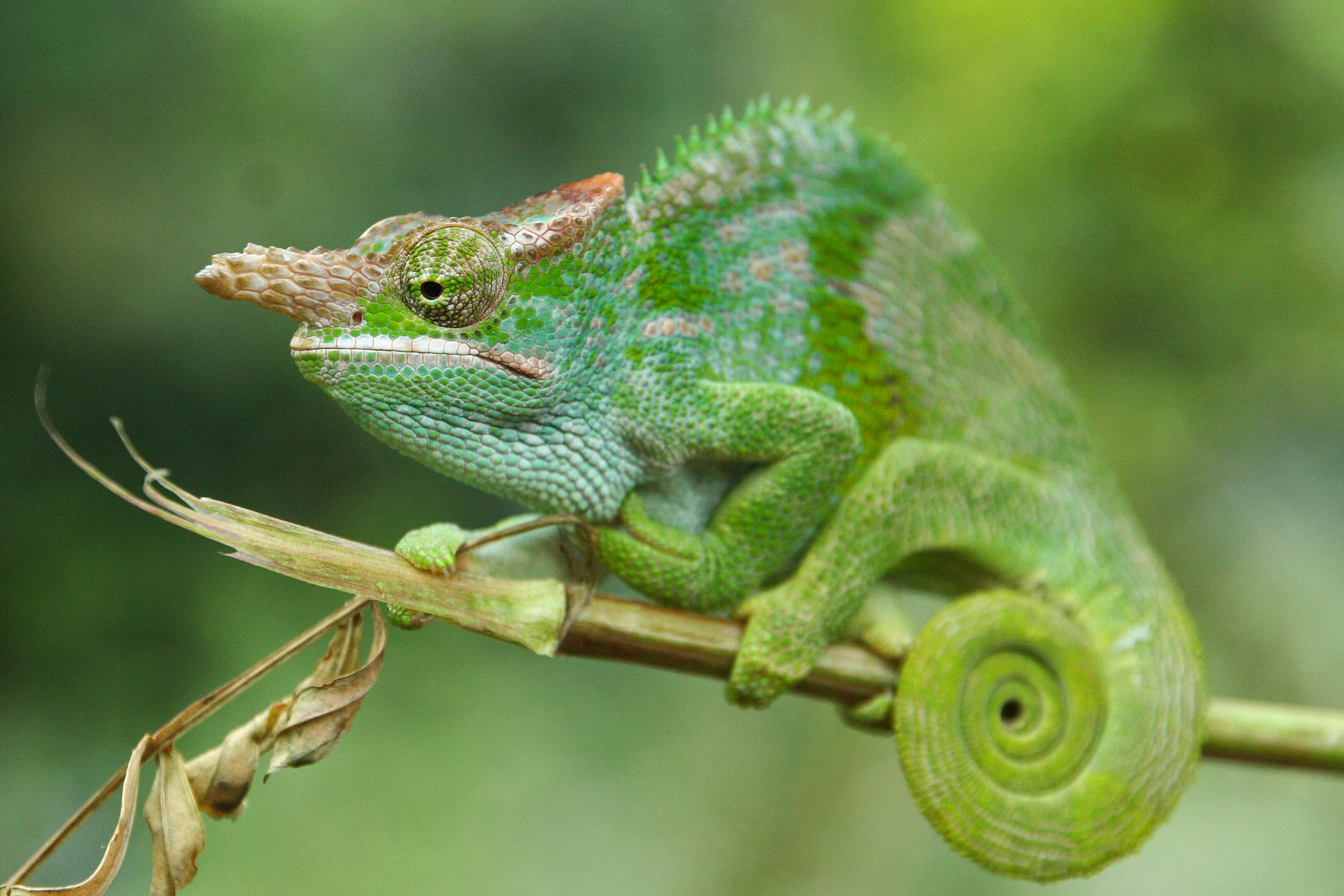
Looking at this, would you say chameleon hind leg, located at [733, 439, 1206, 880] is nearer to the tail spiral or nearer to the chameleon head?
the tail spiral

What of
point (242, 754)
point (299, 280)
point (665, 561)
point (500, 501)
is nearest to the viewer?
point (299, 280)

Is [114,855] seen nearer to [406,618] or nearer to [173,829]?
[173,829]

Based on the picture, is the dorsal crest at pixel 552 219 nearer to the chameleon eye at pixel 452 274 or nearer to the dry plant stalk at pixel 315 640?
the chameleon eye at pixel 452 274

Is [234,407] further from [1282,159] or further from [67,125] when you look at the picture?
[1282,159]

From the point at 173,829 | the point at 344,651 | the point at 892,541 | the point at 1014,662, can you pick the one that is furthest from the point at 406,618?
the point at 1014,662

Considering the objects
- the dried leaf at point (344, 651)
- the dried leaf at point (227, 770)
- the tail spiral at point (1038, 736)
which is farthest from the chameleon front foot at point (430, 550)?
the tail spiral at point (1038, 736)

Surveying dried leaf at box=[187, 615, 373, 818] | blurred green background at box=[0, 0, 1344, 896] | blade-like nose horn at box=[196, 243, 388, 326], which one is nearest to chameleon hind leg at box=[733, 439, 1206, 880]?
dried leaf at box=[187, 615, 373, 818]
